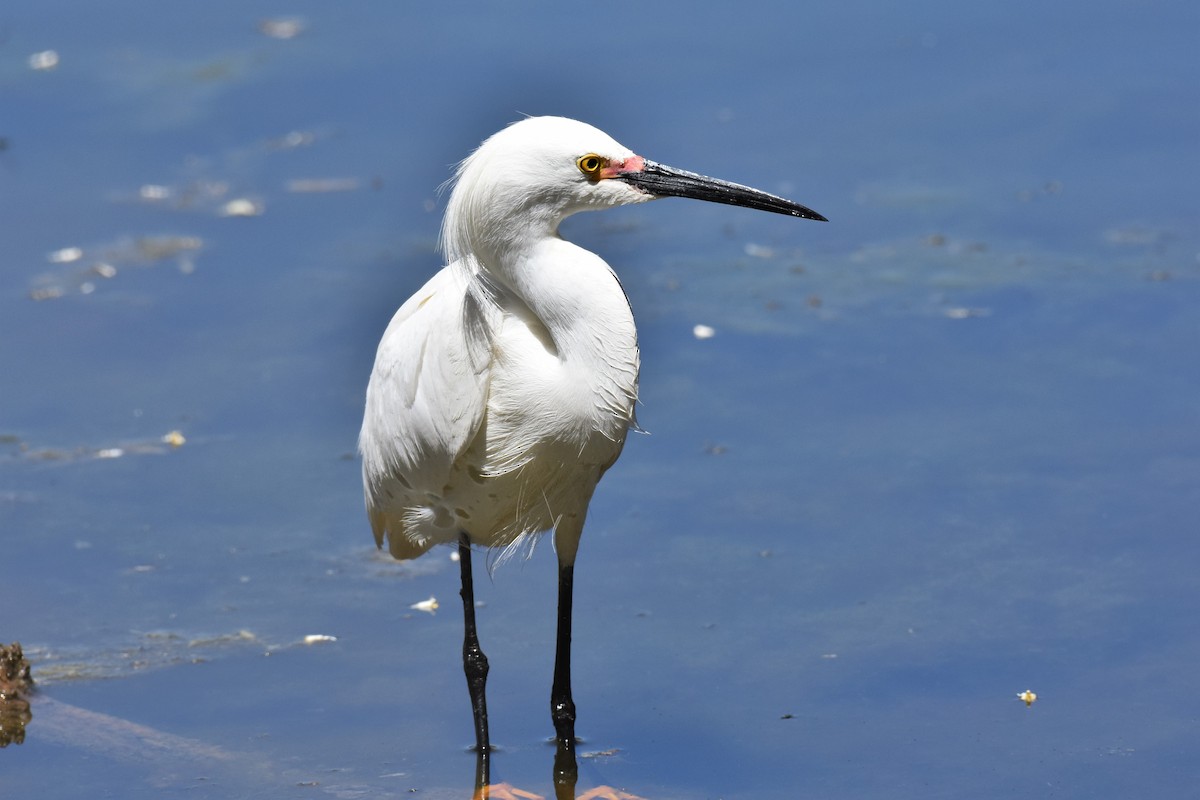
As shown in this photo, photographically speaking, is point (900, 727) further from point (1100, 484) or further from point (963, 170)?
point (963, 170)

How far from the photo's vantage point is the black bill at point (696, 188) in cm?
414

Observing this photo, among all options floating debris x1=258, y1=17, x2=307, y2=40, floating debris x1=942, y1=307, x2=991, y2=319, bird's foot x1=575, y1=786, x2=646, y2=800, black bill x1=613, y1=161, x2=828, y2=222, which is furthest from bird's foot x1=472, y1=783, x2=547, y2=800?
floating debris x1=258, y1=17, x2=307, y2=40

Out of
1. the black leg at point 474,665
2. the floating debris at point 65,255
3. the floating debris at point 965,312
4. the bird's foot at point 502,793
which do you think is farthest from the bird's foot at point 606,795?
the floating debris at point 65,255

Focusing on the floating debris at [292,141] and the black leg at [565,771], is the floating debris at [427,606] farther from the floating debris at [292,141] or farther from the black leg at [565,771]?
the floating debris at [292,141]

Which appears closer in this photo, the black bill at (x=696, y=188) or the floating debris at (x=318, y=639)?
the black bill at (x=696, y=188)

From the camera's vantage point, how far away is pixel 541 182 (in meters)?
4.04

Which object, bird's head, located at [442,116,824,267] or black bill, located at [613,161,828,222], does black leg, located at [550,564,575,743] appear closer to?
bird's head, located at [442,116,824,267]

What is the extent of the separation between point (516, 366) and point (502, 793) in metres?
1.24

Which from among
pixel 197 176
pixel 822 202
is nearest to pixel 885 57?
pixel 822 202

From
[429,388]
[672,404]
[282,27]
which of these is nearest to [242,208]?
[282,27]

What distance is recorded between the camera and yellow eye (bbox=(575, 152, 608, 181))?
4.05 meters

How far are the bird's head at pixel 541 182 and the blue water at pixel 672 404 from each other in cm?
163

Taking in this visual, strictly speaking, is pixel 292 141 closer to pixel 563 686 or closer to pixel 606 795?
pixel 563 686

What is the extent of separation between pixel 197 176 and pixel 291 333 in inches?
74.0
